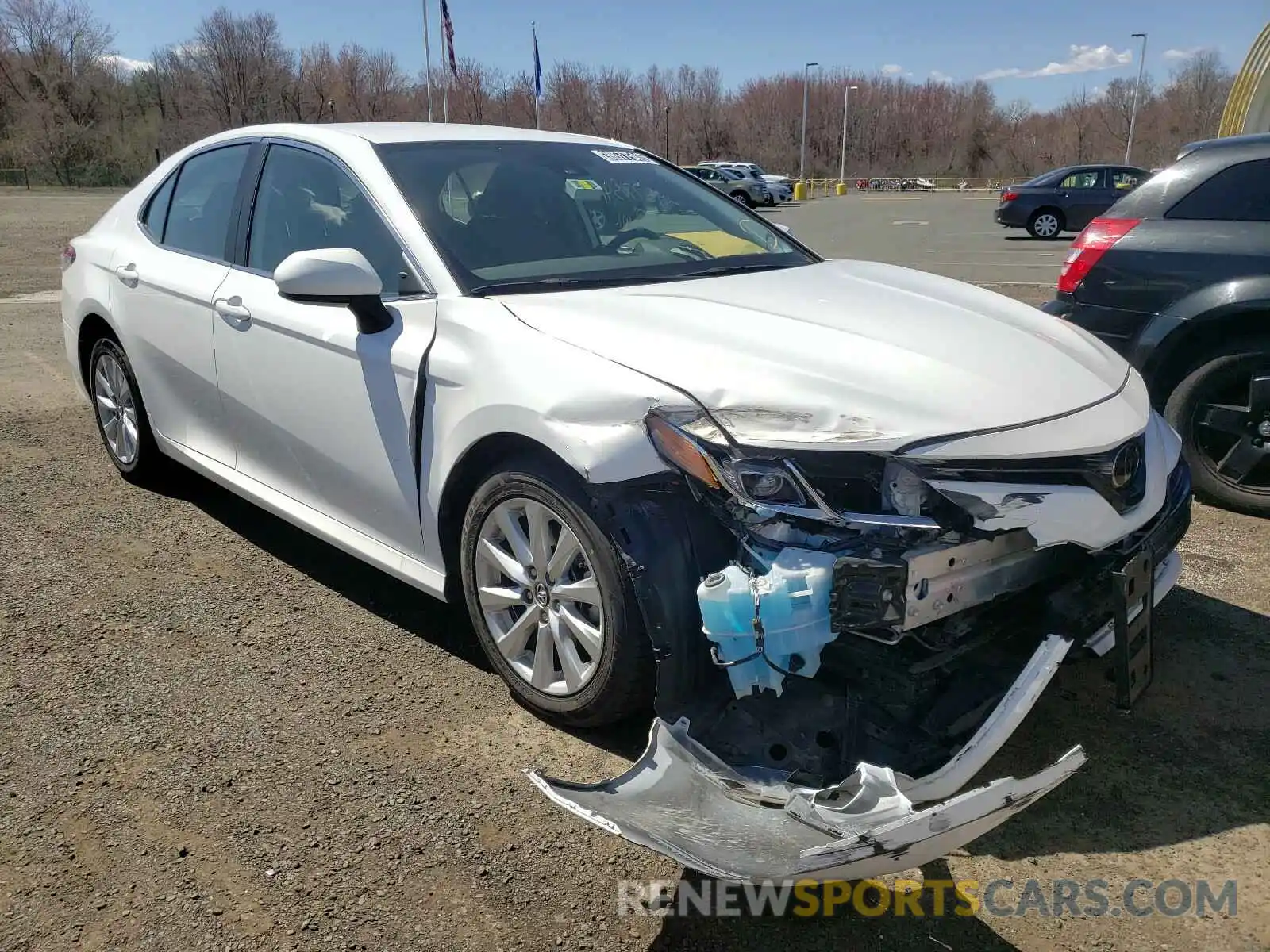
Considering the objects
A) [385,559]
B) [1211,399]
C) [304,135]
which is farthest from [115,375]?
[1211,399]

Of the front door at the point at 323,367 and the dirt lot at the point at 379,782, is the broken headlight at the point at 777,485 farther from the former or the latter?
the front door at the point at 323,367

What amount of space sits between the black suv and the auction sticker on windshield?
2281mm

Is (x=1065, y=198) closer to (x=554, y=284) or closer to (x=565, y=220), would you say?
(x=565, y=220)

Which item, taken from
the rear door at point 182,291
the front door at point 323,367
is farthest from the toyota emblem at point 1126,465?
the rear door at point 182,291

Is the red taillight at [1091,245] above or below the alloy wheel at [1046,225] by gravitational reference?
above

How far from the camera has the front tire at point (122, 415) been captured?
4.72 metres

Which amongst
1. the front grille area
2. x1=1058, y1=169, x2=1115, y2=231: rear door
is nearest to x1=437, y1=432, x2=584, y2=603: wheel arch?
the front grille area

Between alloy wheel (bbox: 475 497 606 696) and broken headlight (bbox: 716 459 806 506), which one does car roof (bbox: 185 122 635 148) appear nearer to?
alloy wheel (bbox: 475 497 606 696)

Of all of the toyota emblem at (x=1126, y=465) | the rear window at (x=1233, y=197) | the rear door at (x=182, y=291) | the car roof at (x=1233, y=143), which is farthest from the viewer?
the car roof at (x=1233, y=143)

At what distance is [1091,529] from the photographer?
2402 mm

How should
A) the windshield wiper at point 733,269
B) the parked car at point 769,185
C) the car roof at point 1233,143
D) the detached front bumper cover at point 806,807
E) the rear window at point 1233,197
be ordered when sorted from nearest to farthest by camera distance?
1. the detached front bumper cover at point 806,807
2. the windshield wiper at point 733,269
3. the rear window at point 1233,197
4. the car roof at point 1233,143
5. the parked car at point 769,185

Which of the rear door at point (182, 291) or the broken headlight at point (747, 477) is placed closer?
the broken headlight at point (747, 477)

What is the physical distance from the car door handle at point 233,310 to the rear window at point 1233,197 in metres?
4.18

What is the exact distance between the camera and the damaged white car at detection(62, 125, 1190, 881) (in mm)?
2225
